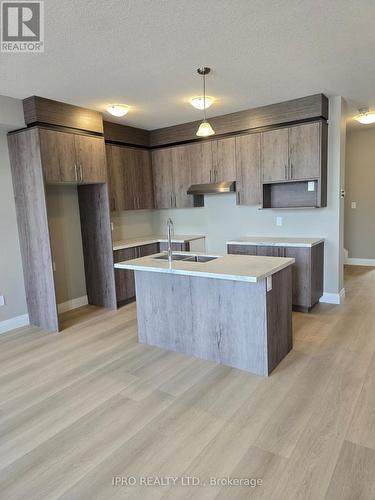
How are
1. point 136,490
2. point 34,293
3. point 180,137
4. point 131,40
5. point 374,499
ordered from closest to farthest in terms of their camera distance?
point 374,499 < point 136,490 < point 131,40 < point 34,293 < point 180,137

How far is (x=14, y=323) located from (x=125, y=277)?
59.7 inches

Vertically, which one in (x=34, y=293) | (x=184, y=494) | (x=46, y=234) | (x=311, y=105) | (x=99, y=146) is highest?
(x=311, y=105)

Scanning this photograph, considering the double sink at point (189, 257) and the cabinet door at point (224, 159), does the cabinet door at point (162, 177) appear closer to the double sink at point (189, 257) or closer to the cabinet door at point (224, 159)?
the cabinet door at point (224, 159)

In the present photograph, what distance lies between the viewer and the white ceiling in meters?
2.17

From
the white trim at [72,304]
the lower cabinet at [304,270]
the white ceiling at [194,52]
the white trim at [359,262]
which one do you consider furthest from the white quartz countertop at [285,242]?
the white trim at [359,262]

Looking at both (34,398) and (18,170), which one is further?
(18,170)

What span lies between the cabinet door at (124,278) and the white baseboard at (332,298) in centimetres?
270

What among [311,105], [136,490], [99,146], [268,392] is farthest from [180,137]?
[136,490]

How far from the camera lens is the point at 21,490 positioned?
1.77 meters

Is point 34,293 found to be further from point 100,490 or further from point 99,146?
point 100,490

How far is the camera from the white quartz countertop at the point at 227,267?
262 cm

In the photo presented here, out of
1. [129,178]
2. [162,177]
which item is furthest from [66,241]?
[162,177]

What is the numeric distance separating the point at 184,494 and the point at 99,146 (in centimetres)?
392

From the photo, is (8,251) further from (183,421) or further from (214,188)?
(183,421)
